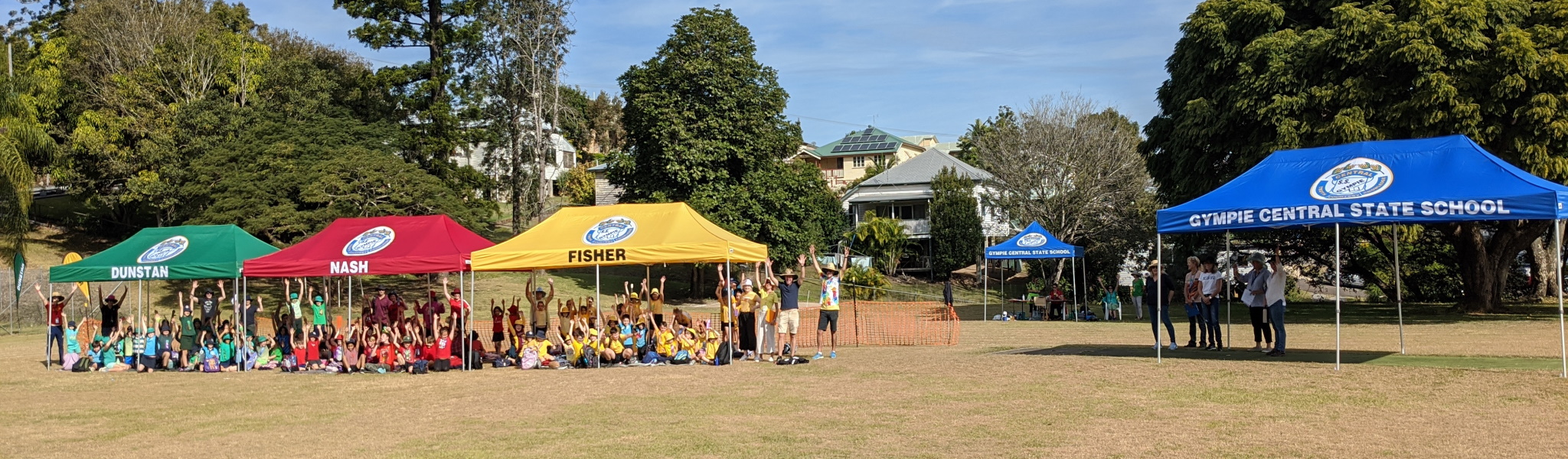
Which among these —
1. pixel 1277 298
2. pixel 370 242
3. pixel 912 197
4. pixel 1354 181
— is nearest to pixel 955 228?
pixel 912 197

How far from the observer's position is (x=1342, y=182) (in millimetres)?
13766

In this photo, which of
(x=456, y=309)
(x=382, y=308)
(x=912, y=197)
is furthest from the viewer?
(x=912, y=197)

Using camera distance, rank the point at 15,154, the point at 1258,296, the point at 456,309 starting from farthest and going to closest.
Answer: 1. the point at 15,154
2. the point at 456,309
3. the point at 1258,296

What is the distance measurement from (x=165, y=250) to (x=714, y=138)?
80.4ft

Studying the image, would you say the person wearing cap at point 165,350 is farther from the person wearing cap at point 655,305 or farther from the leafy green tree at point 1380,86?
the leafy green tree at point 1380,86

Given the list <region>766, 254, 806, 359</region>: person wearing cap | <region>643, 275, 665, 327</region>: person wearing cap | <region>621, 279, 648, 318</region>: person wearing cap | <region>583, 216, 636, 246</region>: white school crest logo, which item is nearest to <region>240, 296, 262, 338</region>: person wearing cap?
<region>583, 216, 636, 246</region>: white school crest logo

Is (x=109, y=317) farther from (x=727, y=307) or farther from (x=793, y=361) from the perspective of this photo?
(x=793, y=361)

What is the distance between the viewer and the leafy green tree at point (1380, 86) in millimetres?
23562

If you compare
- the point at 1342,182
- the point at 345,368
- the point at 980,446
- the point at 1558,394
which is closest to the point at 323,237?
the point at 345,368

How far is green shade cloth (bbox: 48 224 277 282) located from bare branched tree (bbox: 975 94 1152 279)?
3452 centimetres

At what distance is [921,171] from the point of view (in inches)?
2402

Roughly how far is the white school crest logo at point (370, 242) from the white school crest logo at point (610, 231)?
3.23 m

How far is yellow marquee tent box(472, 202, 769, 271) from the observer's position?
54.6 ft

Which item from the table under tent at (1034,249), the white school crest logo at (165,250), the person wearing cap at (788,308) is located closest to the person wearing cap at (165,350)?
the white school crest logo at (165,250)
